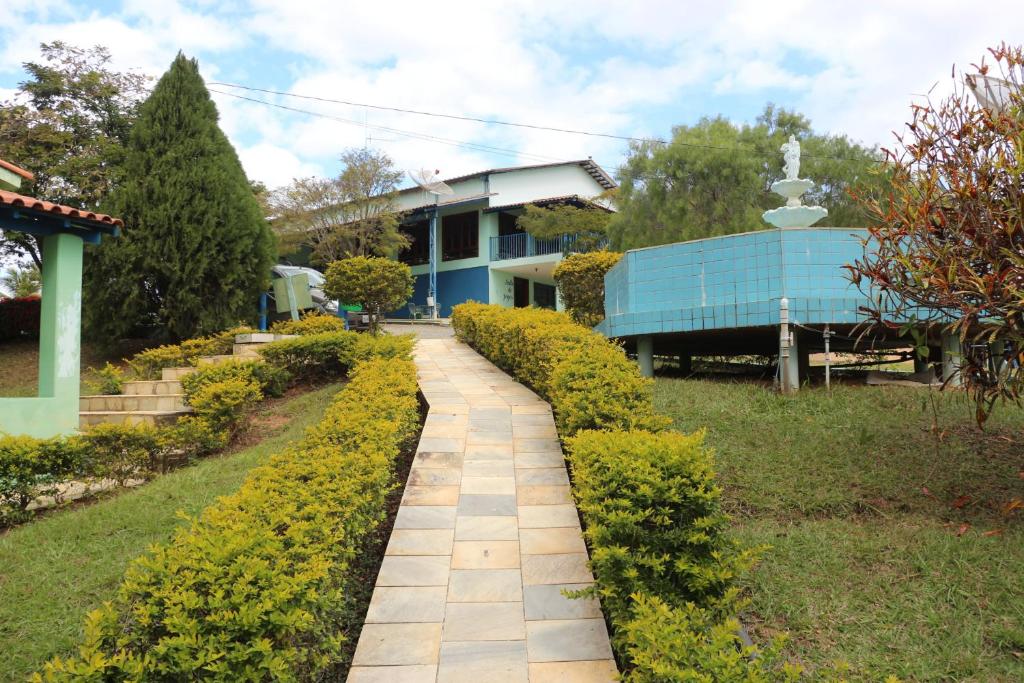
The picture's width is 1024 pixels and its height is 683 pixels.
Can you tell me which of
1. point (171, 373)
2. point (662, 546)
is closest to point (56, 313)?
point (171, 373)

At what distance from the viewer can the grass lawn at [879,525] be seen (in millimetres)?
3033

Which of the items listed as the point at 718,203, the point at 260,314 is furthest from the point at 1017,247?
the point at 718,203

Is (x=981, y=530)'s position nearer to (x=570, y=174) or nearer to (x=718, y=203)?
(x=718, y=203)

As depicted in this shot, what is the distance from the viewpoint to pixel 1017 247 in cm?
383

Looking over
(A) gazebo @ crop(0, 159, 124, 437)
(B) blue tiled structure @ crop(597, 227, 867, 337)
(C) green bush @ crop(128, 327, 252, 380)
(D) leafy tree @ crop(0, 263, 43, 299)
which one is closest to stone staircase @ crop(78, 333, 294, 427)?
(C) green bush @ crop(128, 327, 252, 380)

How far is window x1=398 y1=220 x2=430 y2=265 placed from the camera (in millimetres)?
25938

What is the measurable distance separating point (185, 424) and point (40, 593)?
309cm

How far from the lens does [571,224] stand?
20938 mm

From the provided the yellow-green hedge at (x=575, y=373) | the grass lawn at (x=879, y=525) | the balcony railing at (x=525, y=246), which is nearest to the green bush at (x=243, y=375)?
the yellow-green hedge at (x=575, y=373)

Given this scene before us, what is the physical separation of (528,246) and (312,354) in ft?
47.9

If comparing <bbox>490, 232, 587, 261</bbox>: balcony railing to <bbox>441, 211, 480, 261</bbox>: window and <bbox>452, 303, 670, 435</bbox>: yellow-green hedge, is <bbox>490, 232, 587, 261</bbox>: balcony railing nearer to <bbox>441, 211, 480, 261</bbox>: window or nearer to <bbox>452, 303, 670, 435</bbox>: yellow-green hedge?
<bbox>441, 211, 480, 261</bbox>: window

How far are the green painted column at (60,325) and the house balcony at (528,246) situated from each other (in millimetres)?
15894

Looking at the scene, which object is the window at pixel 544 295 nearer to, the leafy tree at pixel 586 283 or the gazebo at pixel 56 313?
the leafy tree at pixel 586 283

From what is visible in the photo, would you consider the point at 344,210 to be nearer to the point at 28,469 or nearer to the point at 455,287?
the point at 455,287
